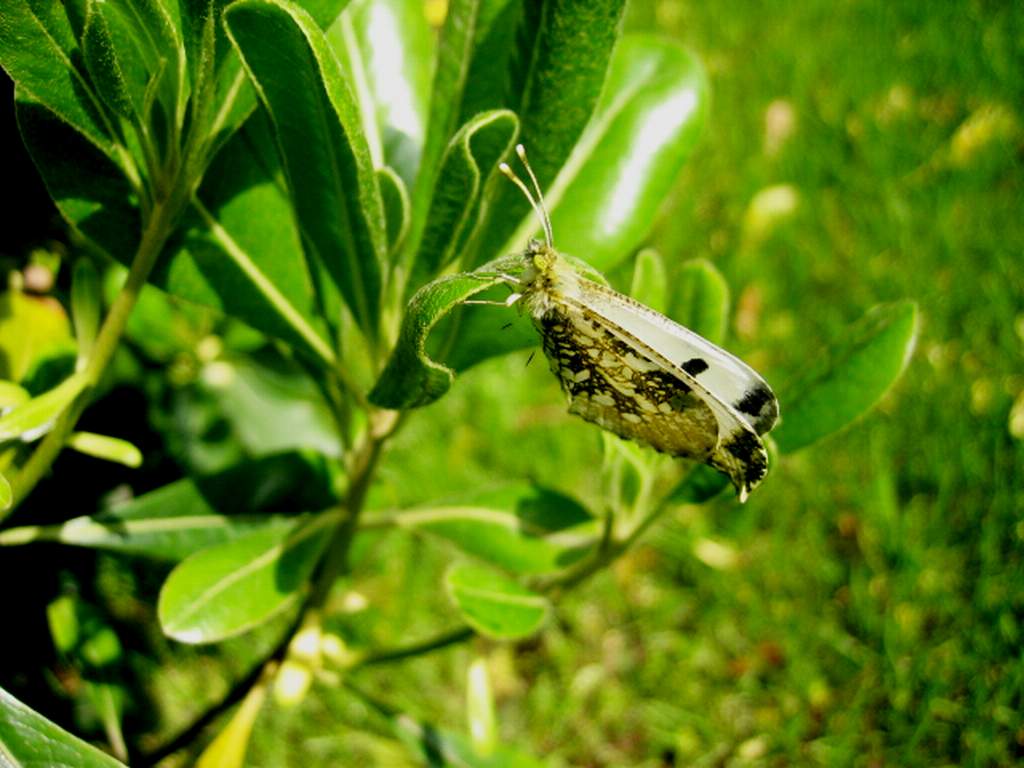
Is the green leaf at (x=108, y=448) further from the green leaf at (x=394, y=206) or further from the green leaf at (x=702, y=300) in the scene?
the green leaf at (x=702, y=300)

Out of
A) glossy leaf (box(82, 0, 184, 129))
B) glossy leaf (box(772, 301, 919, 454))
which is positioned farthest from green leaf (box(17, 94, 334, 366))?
glossy leaf (box(772, 301, 919, 454))

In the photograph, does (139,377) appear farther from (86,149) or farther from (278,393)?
(86,149)

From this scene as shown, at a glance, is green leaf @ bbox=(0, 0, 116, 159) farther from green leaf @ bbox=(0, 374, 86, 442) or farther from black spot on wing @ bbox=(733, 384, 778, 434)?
black spot on wing @ bbox=(733, 384, 778, 434)

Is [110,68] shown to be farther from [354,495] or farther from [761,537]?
[761,537]

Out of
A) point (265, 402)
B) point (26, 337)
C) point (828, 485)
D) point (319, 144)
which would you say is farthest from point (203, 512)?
point (828, 485)

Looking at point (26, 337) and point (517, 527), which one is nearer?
point (26, 337)

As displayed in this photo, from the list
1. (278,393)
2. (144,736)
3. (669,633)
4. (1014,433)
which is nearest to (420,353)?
(278,393)
